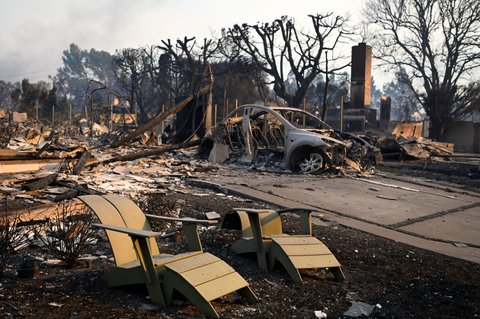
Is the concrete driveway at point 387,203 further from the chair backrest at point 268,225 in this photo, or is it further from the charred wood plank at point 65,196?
the charred wood plank at point 65,196

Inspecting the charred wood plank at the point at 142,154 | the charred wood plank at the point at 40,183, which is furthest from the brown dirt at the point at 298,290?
the charred wood plank at the point at 142,154

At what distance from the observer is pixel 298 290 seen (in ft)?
12.6

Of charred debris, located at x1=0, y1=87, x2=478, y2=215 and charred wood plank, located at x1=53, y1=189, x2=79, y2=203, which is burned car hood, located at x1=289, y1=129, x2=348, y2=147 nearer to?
charred debris, located at x1=0, y1=87, x2=478, y2=215

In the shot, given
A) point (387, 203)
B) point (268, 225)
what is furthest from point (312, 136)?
point (268, 225)

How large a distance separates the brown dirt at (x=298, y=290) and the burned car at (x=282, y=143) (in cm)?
562

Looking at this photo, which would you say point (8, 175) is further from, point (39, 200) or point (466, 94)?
point (466, 94)

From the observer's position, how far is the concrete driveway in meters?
6.30

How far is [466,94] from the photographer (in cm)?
2859

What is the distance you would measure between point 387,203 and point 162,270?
590cm

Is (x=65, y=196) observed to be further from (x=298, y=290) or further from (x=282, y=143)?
(x=282, y=143)

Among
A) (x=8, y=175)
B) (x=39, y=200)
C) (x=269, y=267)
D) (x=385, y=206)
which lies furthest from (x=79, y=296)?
(x=8, y=175)

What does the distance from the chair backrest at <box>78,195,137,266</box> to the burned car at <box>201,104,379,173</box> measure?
769 centimetres

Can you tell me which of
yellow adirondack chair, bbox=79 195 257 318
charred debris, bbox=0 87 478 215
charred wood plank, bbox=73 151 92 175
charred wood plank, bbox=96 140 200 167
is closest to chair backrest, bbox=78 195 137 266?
yellow adirondack chair, bbox=79 195 257 318

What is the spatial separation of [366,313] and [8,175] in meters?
7.59
